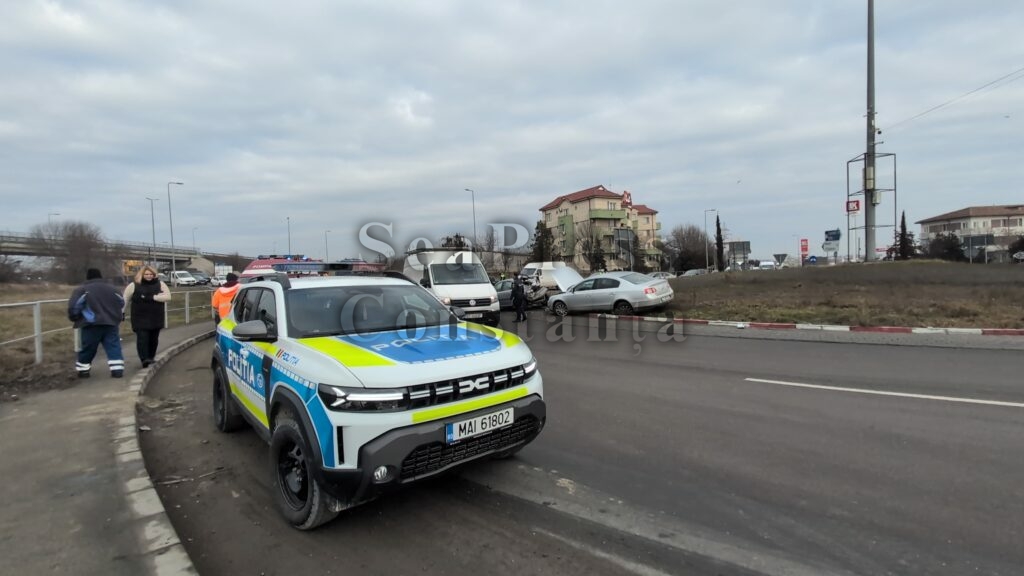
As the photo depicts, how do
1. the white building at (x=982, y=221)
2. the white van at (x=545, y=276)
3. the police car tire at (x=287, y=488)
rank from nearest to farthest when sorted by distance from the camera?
the police car tire at (x=287, y=488)
the white van at (x=545, y=276)
the white building at (x=982, y=221)

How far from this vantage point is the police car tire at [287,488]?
3.21m

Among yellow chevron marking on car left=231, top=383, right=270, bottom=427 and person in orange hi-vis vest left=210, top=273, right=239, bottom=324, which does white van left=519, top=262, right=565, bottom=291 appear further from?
yellow chevron marking on car left=231, top=383, right=270, bottom=427

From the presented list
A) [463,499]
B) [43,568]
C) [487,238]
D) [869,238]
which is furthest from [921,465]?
[487,238]

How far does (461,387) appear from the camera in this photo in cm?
330

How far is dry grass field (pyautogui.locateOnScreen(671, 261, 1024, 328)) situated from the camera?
13.0 metres

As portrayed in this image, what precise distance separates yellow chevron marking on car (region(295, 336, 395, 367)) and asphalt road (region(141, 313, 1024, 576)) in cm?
110

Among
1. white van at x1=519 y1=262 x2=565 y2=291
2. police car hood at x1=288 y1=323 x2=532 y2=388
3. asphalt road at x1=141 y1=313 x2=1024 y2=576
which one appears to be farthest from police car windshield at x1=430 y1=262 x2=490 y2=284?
police car hood at x1=288 y1=323 x2=532 y2=388

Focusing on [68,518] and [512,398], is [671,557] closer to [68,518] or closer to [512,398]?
[512,398]

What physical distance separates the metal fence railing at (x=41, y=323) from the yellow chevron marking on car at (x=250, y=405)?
4558mm

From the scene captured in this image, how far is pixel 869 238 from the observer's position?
22.0 metres

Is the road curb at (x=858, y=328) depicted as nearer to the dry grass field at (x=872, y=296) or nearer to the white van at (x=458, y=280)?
the dry grass field at (x=872, y=296)

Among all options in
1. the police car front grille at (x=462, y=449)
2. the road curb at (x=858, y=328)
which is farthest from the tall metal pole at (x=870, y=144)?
the police car front grille at (x=462, y=449)

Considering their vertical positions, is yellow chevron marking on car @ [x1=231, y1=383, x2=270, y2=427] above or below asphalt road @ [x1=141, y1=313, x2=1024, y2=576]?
above

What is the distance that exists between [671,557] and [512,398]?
4.51 feet
